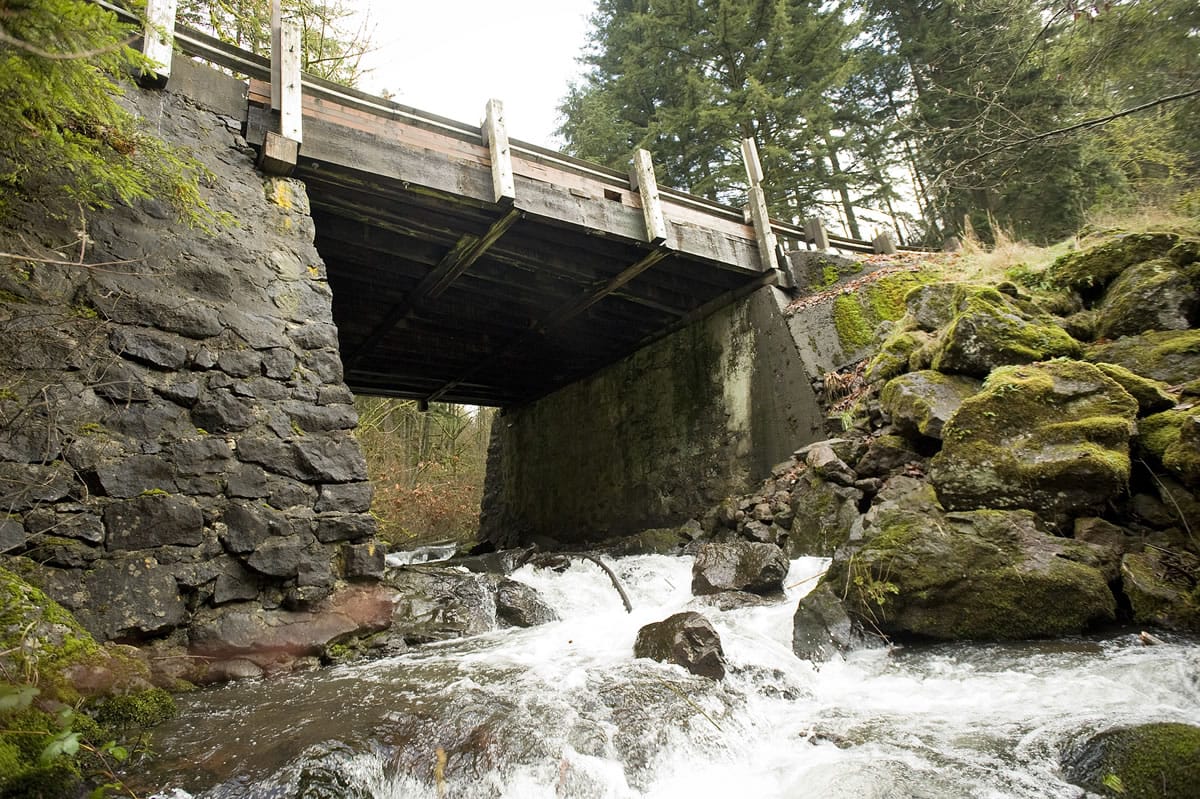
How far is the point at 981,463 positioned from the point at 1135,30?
472 centimetres

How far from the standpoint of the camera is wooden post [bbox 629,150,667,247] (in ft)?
22.0

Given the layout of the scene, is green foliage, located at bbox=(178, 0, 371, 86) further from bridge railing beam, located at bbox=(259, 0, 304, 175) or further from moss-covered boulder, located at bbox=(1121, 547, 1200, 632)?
moss-covered boulder, located at bbox=(1121, 547, 1200, 632)

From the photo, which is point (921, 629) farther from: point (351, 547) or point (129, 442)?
point (129, 442)

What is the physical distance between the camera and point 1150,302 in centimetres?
428

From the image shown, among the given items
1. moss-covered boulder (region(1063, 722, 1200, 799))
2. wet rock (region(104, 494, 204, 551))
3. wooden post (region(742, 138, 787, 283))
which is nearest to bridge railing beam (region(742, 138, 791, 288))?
wooden post (region(742, 138, 787, 283))

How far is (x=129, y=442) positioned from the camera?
126 inches

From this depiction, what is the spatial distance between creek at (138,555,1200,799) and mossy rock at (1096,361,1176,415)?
1635 mm

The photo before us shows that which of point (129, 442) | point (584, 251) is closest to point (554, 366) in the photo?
point (584, 251)

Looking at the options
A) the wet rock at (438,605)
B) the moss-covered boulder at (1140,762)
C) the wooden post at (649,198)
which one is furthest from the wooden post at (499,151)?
the moss-covered boulder at (1140,762)

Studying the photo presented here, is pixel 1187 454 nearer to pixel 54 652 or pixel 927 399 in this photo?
pixel 927 399

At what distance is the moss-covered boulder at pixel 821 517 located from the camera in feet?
16.0

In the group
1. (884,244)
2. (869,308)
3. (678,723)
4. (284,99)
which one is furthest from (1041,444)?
(284,99)

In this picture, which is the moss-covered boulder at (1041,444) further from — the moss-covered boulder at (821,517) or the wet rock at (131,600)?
the wet rock at (131,600)

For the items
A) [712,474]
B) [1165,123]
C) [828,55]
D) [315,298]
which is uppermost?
[828,55]
